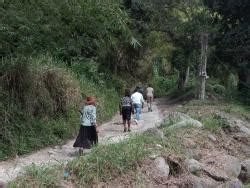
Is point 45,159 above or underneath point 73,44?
underneath

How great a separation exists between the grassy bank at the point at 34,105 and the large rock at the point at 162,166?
3.87 metres

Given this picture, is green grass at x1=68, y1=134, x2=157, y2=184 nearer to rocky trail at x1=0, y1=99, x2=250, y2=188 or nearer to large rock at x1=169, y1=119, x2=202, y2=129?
rocky trail at x1=0, y1=99, x2=250, y2=188

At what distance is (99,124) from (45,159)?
6582 mm

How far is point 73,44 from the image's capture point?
20.8 metres

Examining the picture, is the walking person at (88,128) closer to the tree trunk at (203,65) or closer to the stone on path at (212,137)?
the stone on path at (212,137)

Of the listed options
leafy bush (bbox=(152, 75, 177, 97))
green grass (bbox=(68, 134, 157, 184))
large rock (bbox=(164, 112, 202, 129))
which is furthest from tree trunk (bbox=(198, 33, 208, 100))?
green grass (bbox=(68, 134, 157, 184))

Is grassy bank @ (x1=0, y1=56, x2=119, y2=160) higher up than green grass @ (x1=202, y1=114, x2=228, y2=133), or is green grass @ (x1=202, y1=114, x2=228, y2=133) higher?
grassy bank @ (x1=0, y1=56, x2=119, y2=160)

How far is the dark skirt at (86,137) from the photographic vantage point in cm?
1309

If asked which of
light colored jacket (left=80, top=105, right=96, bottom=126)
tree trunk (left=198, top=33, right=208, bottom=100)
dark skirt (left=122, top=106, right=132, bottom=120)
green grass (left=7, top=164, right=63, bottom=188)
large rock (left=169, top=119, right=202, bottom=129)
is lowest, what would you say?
green grass (left=7, top=164, right=63, bottom=188)

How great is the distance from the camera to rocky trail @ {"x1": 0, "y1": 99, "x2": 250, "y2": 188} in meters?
11.3

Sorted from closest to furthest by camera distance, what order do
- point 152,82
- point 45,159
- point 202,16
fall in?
point 45,159 → point 202,16 → point 152,82

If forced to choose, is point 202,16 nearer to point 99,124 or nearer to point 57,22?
point 99,124

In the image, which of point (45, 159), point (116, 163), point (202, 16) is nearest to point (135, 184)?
point (116, 163)

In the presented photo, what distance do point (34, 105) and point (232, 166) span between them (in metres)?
6.07
